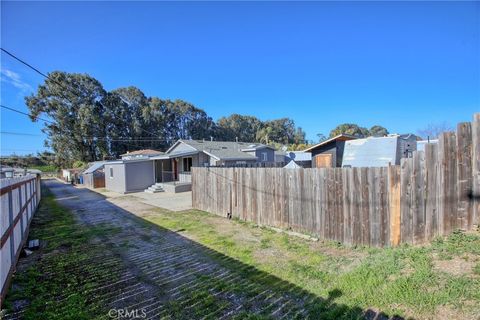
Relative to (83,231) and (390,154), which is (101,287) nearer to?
(83,231)

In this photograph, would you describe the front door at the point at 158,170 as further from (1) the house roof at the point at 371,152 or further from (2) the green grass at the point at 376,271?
(2) the green grass at the point at 376,271

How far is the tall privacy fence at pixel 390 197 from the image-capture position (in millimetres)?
4227

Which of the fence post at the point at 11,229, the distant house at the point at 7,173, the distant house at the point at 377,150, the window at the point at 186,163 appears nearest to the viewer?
the fence post at the point at 11,229

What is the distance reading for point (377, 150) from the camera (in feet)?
67.6

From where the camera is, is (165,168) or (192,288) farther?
(165,168)

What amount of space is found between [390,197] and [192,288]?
387 centimetres

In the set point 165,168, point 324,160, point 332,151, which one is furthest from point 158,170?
point 332,151

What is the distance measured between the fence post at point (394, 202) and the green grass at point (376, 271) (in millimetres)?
249

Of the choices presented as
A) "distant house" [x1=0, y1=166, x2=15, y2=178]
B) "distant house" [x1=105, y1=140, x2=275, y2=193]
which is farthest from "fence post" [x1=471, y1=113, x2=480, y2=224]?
"distant house" [x1=105, y1=140, x2=275, y2=193]

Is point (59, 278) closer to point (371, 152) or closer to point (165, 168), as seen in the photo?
point (165, 168)

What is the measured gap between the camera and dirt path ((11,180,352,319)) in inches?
132

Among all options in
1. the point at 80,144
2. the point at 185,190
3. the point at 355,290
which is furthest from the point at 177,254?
the point at 80,144

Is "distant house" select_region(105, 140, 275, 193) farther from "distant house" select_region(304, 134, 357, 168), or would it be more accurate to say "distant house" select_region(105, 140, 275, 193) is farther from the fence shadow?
the fence shadow

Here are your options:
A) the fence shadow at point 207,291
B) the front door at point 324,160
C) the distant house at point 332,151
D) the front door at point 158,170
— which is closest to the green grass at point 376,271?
the fence shadow at point 207,291
